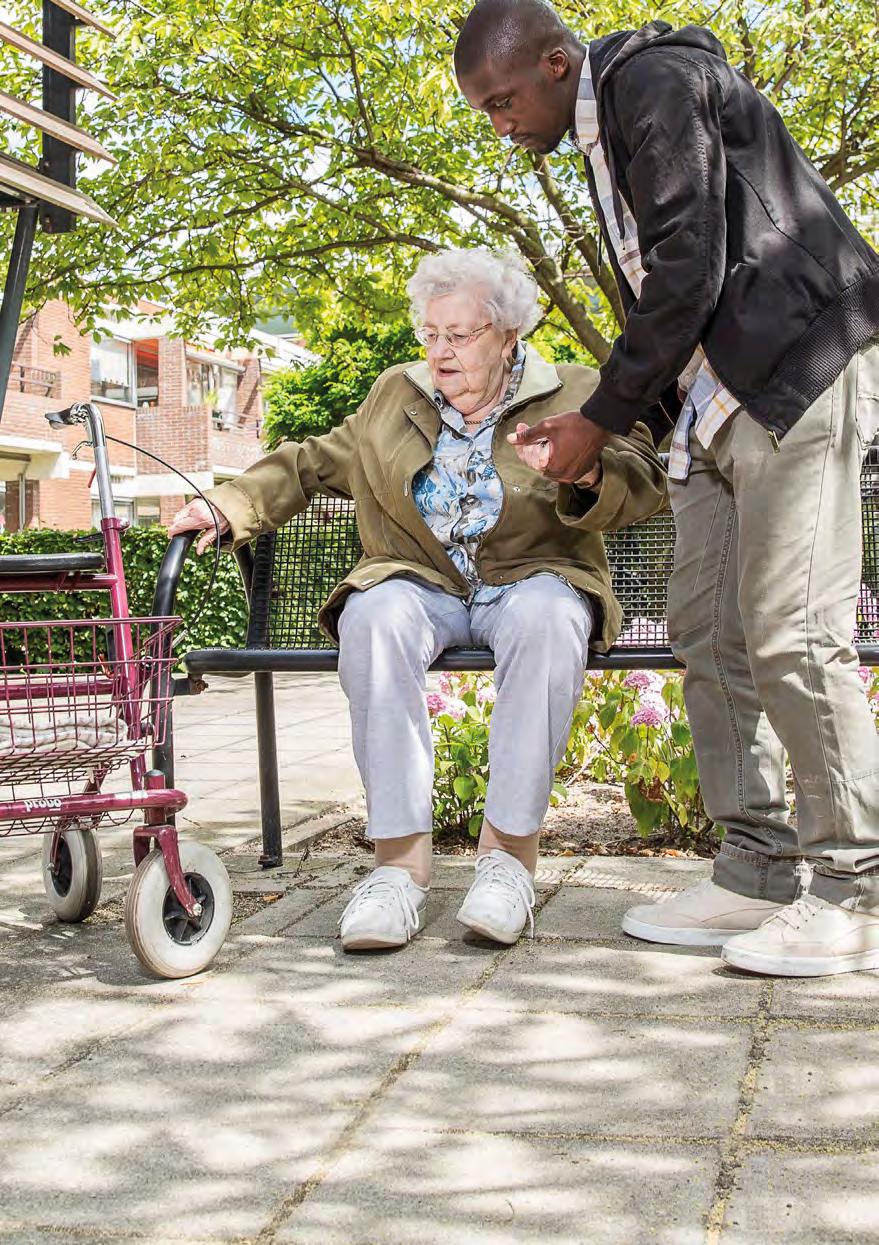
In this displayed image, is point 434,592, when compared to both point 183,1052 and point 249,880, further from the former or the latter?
point 183,1052

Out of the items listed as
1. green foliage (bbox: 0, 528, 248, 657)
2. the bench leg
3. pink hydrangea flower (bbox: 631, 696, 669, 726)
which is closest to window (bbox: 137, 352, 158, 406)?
green foliage (bbox: 0, 528, 248, 657)

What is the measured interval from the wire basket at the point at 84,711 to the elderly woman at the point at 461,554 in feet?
1.58

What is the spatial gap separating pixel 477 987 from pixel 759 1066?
0.62 metres

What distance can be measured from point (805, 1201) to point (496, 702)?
1458 millimetres

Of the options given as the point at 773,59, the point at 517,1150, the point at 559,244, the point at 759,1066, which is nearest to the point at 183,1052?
the point at 517,1150

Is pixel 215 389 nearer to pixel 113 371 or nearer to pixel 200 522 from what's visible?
pixel 113 371

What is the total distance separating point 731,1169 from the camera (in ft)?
5.90

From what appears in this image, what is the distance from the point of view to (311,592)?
3.93m

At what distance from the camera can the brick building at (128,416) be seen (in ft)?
99.3

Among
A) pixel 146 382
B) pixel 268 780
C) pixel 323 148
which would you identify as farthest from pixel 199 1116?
pixel 146 382

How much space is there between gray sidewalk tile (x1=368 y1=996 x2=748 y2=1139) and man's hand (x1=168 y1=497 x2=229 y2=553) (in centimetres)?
140

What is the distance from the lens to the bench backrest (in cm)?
387

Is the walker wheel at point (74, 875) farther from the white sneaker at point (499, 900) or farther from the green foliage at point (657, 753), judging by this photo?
the green foliage at point (657, 753)

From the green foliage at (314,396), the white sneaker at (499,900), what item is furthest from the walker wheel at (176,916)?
the green foliage at (314,396)
